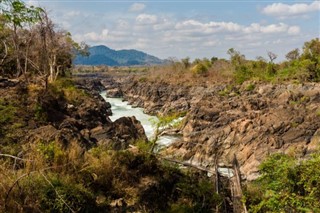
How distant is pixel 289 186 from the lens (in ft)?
20.6

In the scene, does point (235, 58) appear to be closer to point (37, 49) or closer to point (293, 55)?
point (293, 55)

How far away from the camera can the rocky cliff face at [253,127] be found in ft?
81.8

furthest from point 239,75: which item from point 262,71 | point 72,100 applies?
point 72,100

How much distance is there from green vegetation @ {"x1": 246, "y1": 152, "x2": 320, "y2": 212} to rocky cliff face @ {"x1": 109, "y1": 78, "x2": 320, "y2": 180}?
10.1 metres

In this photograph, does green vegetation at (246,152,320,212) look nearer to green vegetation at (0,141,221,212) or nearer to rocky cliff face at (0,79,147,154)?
green vegetation at (0,141,221,212)

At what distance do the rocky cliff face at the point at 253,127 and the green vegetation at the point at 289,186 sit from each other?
10122mm

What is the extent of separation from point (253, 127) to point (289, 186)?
74.6ft

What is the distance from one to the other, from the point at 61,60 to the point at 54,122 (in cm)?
1727

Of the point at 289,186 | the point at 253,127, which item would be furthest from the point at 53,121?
the point at 253,127

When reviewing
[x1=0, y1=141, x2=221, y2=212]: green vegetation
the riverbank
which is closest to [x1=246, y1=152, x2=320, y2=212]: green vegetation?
the riverbank

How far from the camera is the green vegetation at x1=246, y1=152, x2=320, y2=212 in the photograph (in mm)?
5289

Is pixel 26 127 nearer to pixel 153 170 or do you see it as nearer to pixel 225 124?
pixel 153 170

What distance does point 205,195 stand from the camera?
806cm

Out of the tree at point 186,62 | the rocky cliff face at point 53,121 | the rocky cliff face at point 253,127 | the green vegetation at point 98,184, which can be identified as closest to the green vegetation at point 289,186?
the green vegetation at point 98,184
